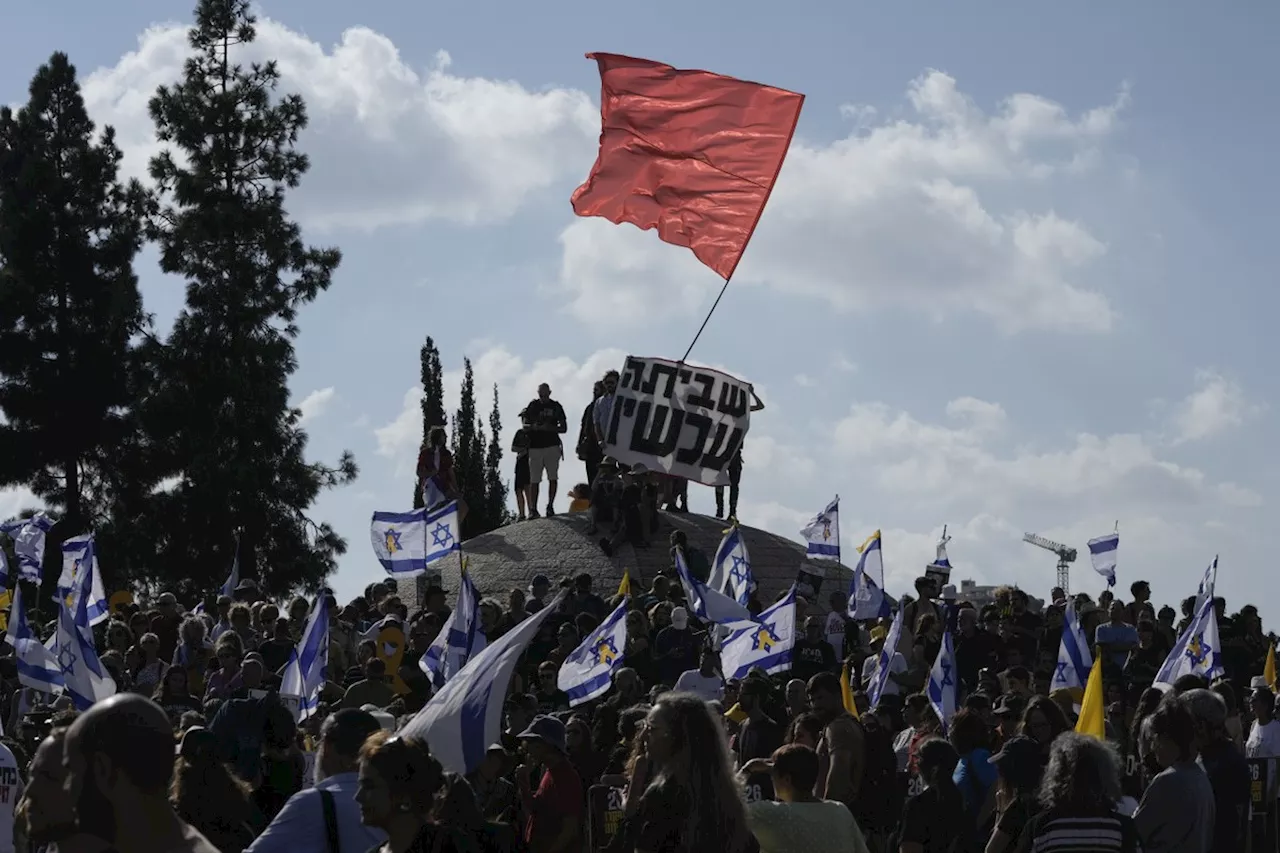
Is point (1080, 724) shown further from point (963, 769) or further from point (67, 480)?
point (67, 480)

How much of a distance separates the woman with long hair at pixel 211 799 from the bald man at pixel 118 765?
2.17 metres

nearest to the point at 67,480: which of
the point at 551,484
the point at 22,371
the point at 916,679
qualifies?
the point at 22,371

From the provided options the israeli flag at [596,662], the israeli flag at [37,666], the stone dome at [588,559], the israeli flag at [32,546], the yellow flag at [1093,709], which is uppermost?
the stone dome at [588,559]

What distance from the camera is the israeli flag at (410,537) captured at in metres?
24.4

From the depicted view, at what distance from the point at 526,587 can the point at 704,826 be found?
2268 cm

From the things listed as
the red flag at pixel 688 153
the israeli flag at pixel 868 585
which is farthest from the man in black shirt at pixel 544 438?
the israeli flag at pixel 868 585

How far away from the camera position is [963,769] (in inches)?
412

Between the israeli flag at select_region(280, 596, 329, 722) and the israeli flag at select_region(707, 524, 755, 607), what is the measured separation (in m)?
6.28

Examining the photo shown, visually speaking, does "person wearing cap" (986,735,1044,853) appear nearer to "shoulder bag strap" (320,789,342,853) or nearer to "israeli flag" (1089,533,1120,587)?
"shoulder bag strap" (320,789,342,853)

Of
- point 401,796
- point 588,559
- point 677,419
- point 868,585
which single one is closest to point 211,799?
point 401,796

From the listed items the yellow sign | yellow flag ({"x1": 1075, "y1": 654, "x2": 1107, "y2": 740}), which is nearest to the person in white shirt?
the yellow sign

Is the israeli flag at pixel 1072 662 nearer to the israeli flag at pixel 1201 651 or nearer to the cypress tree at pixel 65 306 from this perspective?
the israeli flag at pixel 1201 651

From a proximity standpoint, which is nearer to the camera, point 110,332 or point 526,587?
point 526,587

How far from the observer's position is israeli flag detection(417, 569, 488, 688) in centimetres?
1780
